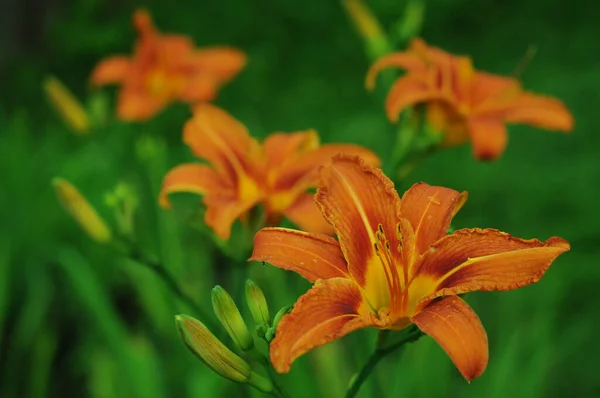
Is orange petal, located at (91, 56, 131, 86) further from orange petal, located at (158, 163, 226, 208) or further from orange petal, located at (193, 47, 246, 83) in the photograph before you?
orange petal, located at (158, 163, 226, 208)

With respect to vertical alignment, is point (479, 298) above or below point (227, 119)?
below

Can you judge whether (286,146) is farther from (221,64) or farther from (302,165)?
(221,64)

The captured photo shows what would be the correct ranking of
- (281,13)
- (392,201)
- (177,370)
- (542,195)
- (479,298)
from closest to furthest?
(392,201), (177,370), (479,298), (542,195), (281,13)

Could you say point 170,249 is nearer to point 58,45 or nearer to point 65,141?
point 65,141

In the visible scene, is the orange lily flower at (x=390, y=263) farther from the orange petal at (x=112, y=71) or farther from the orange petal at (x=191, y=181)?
the orange petal at (x=112, y=71)

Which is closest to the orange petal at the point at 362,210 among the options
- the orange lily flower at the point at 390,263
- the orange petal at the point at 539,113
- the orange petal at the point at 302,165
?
the orange lily flower at the point at 390,263

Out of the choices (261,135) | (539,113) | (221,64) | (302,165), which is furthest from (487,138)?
(261,135)

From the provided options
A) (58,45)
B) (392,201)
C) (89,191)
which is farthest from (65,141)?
(392,201)

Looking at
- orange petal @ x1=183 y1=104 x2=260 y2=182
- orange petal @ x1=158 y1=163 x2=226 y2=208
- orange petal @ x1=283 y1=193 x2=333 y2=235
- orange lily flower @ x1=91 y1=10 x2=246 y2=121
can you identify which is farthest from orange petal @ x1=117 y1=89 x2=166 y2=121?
orange petal @ x1=283 y1=193 x2=333 y2=235
